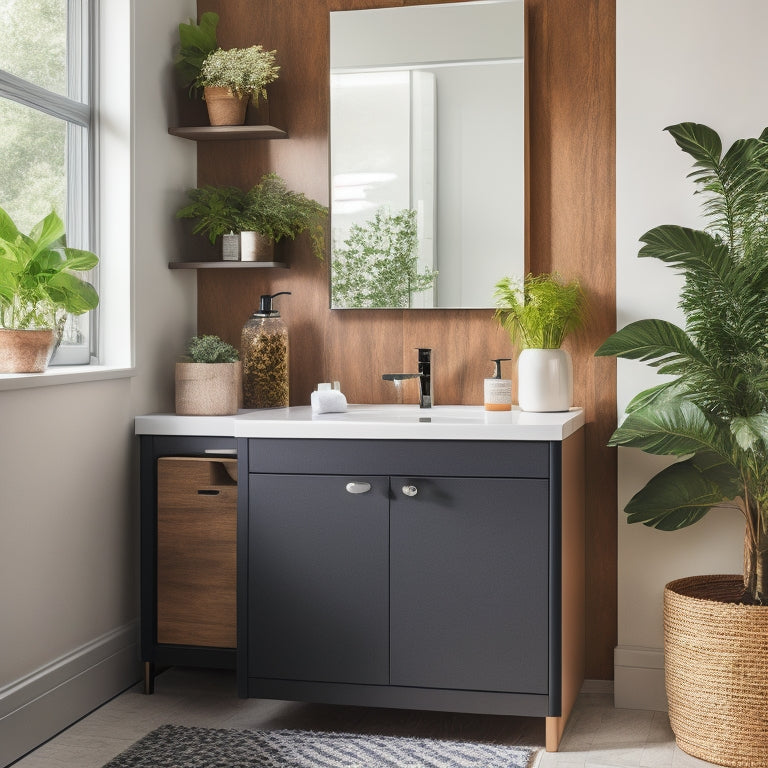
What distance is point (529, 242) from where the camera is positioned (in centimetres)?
320

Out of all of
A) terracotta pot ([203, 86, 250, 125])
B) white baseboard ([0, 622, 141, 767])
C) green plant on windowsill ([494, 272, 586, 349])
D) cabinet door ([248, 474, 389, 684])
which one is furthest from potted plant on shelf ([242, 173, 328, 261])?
white baseboard ([0, 622, 141, 767])

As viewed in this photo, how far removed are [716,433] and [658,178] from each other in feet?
2.80

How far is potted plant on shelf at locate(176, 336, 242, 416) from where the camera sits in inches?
122

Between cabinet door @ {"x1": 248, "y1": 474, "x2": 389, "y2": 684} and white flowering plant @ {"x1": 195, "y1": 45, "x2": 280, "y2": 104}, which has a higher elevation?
white flowering plant @ {"x1": 195, "y1": 45, "x2": 280, "y2": 104}

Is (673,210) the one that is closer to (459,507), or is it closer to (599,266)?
(599,266)

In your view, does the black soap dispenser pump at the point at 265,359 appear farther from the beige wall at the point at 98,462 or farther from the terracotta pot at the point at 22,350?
the terracotta pot at the point at 22,350

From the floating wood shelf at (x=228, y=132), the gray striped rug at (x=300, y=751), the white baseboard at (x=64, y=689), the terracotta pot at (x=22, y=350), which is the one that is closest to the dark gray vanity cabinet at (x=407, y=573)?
the gray striped rug at (x=300, y=751)

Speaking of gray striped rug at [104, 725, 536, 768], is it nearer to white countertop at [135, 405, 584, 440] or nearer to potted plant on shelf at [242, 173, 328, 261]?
white countertop at [135, 405, 584, 440]

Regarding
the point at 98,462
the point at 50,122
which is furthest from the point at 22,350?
the point at 50,122

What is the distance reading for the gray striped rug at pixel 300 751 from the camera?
2568 mm

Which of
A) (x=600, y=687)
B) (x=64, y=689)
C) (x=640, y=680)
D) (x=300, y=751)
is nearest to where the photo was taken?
(x=300, y=751)

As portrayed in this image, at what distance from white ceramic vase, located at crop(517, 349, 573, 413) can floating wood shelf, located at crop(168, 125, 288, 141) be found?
109 cm

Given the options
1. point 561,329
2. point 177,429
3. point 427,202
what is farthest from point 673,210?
point 177,429

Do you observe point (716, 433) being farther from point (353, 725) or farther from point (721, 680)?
point (353, 725)
